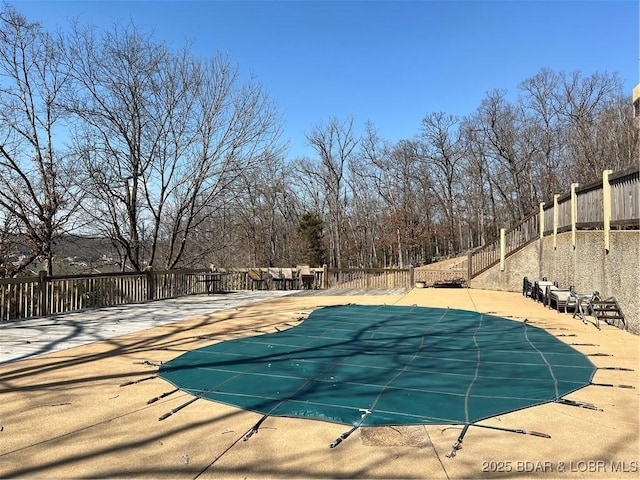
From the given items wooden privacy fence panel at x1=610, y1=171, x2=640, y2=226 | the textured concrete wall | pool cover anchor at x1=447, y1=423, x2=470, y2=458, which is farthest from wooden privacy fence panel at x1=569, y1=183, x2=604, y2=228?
pool cover anchor at x1=447, y1=423, x2=470, y2=458

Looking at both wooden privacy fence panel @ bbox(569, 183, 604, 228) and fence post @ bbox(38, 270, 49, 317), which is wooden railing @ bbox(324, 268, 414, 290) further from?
fence post @ bbox(38, 270, 49, 317)

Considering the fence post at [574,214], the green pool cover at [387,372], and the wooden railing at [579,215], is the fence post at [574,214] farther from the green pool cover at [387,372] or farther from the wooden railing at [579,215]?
the green pool cover at [387,372]

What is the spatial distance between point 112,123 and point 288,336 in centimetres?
1075

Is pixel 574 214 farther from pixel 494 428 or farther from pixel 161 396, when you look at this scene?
pixel 161 396

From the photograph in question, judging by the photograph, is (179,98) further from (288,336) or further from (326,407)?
(326,407)

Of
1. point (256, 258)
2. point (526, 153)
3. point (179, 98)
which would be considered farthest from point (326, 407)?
point (526, 153)

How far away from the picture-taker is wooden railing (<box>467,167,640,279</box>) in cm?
652

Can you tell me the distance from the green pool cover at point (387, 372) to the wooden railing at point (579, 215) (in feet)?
7.51

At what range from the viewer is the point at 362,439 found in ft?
9.11

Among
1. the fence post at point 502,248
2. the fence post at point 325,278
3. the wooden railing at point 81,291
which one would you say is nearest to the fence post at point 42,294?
the wooden railing at point 81,291

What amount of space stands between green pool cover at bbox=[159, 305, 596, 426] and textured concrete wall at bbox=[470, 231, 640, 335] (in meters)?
1.39

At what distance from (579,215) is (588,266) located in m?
1.30

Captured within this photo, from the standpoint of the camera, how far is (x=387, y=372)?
4.35m

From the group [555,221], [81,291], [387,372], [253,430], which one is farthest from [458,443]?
[555,221]
